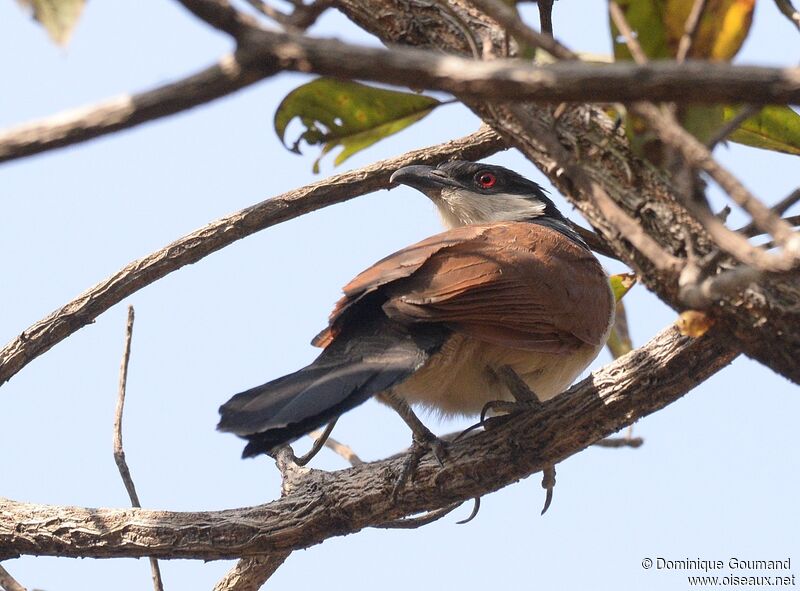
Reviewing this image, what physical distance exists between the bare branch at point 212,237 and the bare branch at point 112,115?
2.58 meters

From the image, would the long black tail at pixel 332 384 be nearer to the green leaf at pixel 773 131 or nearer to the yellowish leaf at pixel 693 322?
the yellowish leaf at pixel 693 322

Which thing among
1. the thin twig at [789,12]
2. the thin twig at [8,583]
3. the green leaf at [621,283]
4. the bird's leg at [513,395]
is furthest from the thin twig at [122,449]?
the thin twig at [789,12]

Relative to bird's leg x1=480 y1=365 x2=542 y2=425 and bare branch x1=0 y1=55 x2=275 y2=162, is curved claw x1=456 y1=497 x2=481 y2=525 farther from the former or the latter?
bare branch x1=0 y1=55 x2=275 y2=162

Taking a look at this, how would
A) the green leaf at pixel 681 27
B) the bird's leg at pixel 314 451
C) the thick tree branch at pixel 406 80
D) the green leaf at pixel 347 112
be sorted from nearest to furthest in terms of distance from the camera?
the thick tree branch at pixel 406 80 < the green leaf at pixel 681 27 < the green leaf at pixel 347 112 < the bird's leg at pixel 314 451

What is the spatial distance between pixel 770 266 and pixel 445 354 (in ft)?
6.54

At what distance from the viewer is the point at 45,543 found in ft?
10.8

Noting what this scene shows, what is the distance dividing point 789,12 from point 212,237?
8.04 ft

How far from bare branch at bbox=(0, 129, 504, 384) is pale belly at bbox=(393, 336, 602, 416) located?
38.3 inches

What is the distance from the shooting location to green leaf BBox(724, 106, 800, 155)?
119 inches

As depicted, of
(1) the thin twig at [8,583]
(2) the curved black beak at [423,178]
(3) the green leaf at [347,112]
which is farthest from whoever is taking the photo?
(2) the curved black beak at [423,178]

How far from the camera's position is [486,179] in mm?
4906

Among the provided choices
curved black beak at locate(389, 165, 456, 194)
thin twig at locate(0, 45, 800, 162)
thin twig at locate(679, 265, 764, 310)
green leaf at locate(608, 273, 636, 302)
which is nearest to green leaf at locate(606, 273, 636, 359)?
green leaf at locate(608, 273, 636, 302)

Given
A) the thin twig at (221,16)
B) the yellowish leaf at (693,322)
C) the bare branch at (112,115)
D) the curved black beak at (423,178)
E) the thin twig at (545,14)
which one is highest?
the curved black beak at (423,178)

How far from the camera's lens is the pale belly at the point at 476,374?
140 inches
